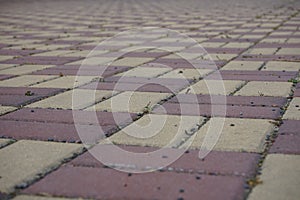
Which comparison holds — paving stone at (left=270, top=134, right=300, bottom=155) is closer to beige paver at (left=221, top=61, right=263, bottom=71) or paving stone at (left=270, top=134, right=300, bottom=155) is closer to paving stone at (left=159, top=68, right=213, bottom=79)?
paving stone at (left=159, top=68, right=213, bottom=79)

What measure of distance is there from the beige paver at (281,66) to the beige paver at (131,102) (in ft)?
3.45

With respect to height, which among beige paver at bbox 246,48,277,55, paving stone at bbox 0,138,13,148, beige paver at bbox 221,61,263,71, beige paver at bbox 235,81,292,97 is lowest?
beige paver at bbox 246,48,277,55

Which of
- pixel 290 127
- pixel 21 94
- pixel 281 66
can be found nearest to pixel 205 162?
pixel 290 127

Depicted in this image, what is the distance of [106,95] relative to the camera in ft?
9.43

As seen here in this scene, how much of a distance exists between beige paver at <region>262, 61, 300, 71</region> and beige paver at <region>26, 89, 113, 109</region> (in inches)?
49.5

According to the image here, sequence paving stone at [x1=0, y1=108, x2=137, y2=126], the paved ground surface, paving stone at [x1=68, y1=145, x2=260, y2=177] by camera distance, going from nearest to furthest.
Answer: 1. the paved ground surface
2. paving stone at [x1=68, y1=145, x2=260, y2=177]
3. paving stone at [x1=0, y1=108, x2=137, y2=126]

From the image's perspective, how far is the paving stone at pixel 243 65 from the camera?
362cm

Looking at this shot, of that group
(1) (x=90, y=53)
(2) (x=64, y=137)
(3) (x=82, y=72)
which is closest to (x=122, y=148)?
(2) (x=64, y=137)

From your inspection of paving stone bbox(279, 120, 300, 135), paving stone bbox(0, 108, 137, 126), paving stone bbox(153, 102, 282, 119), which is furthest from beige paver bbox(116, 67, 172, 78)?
paving stone bbox(279, 120, 300, 135)

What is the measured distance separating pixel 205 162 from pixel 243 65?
2.04 metres

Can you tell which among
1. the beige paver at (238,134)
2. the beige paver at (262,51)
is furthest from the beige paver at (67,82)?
the beige paver at (262,51)

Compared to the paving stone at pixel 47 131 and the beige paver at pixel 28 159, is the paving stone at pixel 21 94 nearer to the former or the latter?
the paving stone at pixel 47 131

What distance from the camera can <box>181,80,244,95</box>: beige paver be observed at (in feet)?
9.50

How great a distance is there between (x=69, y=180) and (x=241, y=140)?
731 mm
